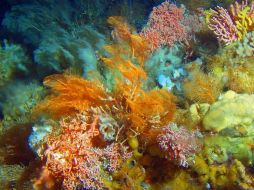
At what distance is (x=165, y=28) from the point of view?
5578mm

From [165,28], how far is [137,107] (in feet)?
7.90

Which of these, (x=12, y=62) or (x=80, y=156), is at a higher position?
(x=80, y=156)

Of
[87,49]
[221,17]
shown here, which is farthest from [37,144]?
[221,17]

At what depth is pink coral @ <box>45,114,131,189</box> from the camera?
11.0ft

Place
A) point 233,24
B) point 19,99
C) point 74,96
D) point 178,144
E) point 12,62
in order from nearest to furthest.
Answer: point 178,144 < point 74,96 < point 233,24 < point 19,99 < point 12,62

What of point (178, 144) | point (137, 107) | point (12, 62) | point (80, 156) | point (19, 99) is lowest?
point (19, 99)

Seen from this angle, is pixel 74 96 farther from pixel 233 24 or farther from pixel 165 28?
pixel 233 24

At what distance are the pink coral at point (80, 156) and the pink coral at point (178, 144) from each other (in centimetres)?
50

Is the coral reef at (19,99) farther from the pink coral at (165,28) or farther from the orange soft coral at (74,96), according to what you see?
the pink coral at (165,28)

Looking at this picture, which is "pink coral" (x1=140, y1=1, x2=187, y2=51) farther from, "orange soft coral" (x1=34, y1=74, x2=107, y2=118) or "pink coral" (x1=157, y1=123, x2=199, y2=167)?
"pink coral" (x1=157, y1=123, x2=199, y2=167)

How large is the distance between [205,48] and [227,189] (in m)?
2.69

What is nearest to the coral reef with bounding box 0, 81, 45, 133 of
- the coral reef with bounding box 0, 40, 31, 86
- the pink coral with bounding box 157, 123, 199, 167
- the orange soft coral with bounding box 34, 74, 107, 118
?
the coral reef with bounding box 0, 40, 31, 86

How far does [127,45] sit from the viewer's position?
16.4 ft

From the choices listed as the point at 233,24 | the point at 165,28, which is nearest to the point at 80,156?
the point at 165,28
